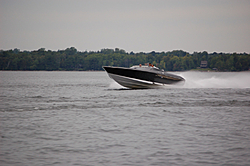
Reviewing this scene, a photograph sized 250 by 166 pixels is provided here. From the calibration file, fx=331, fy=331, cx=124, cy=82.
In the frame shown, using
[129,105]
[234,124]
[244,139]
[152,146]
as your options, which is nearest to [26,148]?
[152,146]

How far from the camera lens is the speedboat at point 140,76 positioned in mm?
39375

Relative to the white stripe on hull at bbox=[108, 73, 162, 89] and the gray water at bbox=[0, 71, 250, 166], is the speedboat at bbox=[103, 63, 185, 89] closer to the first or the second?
the white stripe on hull at bbox=[108, 73, 162, 89]

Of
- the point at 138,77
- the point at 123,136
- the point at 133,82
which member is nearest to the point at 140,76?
the point at 138,77

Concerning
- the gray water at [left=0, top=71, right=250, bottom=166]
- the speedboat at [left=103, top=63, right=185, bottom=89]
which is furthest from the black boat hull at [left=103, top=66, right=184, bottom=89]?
the gray water at [left=0, top=71, right=250, bottom=166]

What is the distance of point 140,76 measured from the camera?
40000 mm

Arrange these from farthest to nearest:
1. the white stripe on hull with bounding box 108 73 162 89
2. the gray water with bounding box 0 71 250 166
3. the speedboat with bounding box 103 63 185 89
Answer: the white stripe on hull with bounding box 108 73 162 89 → the speedboat with bounding box 103 63 185 89 → the gray water with bounding box 0 71 250 166

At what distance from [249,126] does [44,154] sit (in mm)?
11260

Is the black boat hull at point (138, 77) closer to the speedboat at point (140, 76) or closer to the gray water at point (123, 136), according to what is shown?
the speedboat at point (140, 76)

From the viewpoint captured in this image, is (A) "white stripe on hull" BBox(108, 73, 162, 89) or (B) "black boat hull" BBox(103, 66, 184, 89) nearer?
(B) "black boat hull" BBox(103, 66, 184, 89)

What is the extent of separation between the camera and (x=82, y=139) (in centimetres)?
1484

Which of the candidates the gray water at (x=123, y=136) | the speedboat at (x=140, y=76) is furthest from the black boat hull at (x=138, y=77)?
the gray water at (x=123, y=136)

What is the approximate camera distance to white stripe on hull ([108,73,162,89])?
40.0m

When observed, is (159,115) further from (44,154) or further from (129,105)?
(44,154)

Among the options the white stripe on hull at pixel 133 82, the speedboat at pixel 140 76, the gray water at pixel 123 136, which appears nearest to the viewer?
the gray water at pixel 123 136
